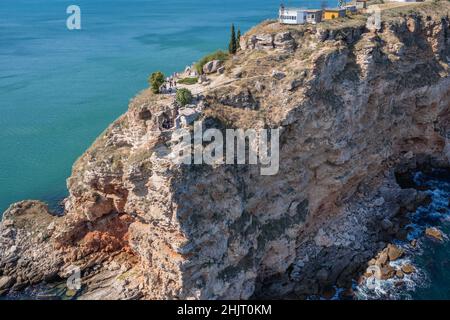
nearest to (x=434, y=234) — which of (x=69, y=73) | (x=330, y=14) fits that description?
(x=330, y=14)

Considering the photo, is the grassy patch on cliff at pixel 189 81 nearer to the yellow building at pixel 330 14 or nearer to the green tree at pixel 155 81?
the green tree at pixel 155 81

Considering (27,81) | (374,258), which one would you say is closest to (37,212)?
(374,258)

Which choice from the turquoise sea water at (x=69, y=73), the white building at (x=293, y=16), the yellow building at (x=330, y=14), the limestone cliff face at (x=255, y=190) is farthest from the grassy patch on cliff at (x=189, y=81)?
the turquoise sea water at (x=69, y=73)

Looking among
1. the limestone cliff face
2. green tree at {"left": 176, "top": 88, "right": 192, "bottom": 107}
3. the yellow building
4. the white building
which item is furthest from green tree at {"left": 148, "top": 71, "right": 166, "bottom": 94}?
the yellow building

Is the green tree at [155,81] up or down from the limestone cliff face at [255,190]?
up

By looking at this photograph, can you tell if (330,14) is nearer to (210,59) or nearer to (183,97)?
(210,59)
